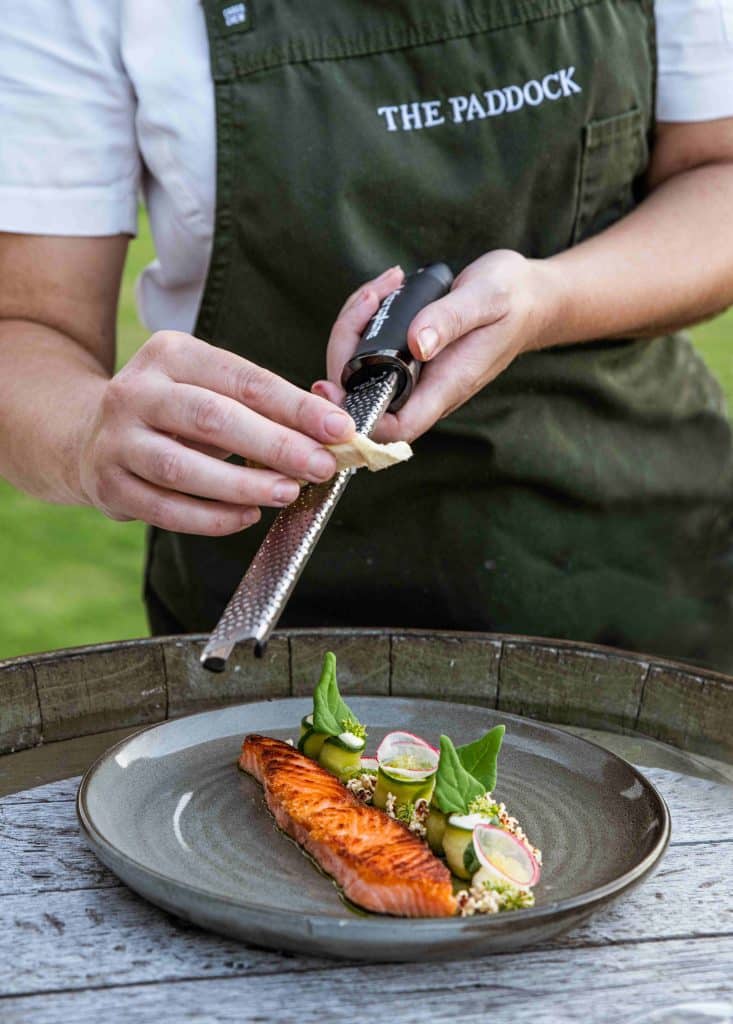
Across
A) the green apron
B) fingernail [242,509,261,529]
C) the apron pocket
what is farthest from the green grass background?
fingernail [242,509,261,529]

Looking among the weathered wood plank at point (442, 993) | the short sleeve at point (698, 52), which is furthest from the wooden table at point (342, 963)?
the short sleeve at point (698, 52)

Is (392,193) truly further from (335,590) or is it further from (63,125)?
(335,590)

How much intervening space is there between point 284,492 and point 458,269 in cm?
68

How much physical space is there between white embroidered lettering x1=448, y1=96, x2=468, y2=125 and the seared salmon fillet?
2.97 feet

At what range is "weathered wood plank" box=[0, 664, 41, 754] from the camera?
4.60 feet

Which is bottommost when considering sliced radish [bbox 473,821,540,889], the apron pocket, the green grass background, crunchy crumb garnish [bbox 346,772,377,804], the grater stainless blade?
the green grass background

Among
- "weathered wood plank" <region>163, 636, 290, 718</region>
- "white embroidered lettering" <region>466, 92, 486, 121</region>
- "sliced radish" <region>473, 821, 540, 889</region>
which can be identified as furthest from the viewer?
"white embroidered lettering" <region>466, 92, 486, 121</region>

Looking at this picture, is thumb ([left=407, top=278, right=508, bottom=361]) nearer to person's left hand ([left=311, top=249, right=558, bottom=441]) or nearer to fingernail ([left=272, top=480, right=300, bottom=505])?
person's left hand ([left=311, top=249, right=558, bottom=441])

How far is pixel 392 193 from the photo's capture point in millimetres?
1746

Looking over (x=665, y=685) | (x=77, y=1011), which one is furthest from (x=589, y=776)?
(x=77, y=1011)

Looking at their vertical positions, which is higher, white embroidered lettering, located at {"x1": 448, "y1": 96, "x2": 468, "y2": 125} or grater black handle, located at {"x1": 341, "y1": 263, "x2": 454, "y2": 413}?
white embroidered lettering, located at {"x1": 448, "y1": 96, "x2": 468, "y2": 125}

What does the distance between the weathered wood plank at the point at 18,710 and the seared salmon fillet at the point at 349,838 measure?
27cm

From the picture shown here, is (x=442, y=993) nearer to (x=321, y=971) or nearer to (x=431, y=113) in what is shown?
(x=321, y=971)

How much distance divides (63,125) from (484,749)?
1.00 meters
